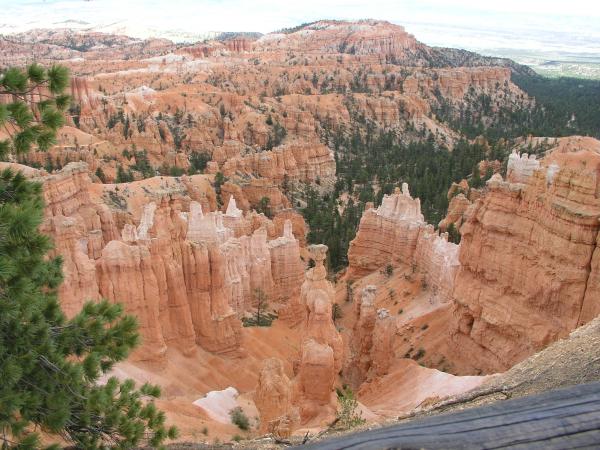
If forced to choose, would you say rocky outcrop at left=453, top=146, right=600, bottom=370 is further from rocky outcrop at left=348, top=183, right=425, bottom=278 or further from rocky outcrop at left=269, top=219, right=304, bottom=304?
rocky outcrop at left=269, top=219, right=304, bottom=304

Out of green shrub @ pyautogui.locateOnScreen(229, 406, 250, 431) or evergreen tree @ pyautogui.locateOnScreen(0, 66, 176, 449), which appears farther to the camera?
green shrub @ pyautogui.locateOnScreen(229, 406, 250, 431)

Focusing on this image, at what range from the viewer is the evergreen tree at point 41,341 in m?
4.42

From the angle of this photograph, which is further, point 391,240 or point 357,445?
point 391,240

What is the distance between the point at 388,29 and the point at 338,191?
10498 centimetres

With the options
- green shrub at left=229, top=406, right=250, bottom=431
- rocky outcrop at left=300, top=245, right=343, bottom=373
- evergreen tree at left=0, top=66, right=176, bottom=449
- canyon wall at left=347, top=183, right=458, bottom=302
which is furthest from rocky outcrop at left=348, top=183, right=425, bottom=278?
evergreen tree at left=0, top=66, right=176, bottom=449

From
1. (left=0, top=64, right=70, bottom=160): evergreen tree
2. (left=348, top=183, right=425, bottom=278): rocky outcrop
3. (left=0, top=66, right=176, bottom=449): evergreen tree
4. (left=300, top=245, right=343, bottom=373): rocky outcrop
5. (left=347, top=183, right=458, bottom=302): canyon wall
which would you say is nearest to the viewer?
(left=0, top=66, right=176, bottom=449): evergreen tree

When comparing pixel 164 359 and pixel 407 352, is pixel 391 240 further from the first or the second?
pixel 164 359

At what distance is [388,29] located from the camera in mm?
138625

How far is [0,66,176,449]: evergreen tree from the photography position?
4422mm

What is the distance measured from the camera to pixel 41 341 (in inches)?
195

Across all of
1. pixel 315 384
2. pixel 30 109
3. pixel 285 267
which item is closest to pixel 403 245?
pixel 285 267

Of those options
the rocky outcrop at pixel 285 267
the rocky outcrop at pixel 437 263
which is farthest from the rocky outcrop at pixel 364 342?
the rocky outcrop at pixel 285 267

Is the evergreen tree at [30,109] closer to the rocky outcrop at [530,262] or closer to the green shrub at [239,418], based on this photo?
the green shrub at [239,418]

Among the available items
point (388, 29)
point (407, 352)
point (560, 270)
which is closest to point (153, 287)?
point (407, 352)
